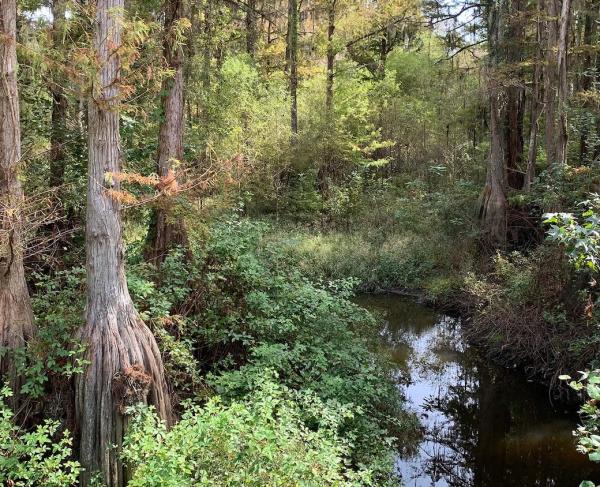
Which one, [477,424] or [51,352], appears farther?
[477,424]

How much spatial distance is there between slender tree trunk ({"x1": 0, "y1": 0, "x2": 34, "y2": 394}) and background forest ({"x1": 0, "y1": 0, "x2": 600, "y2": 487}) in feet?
0.06

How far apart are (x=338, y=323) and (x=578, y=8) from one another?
31.4ft

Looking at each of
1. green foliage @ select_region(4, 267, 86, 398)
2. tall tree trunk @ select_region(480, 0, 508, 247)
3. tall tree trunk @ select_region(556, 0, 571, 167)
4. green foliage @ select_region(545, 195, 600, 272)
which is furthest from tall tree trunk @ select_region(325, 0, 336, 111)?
green foliage @ select_region(545, 195, 600, 272)

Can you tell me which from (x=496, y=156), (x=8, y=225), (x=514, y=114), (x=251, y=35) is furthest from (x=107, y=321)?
(x=251, y=35)

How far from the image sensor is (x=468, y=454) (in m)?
→ 6.95

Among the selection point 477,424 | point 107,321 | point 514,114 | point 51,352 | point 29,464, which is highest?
point 514,114

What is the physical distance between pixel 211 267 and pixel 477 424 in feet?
15.4

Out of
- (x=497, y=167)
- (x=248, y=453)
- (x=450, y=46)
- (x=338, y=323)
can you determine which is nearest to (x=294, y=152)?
(x=450, y=46)

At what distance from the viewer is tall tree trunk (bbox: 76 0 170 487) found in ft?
14.6

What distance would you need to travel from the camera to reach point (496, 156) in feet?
44.7

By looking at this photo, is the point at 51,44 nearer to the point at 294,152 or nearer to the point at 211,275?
the point at 211,275

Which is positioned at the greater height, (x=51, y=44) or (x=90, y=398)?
(x=51, y=44)

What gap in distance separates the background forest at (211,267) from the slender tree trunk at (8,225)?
19mm

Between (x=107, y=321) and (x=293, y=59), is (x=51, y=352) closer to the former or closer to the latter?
(x=107, y=321)
